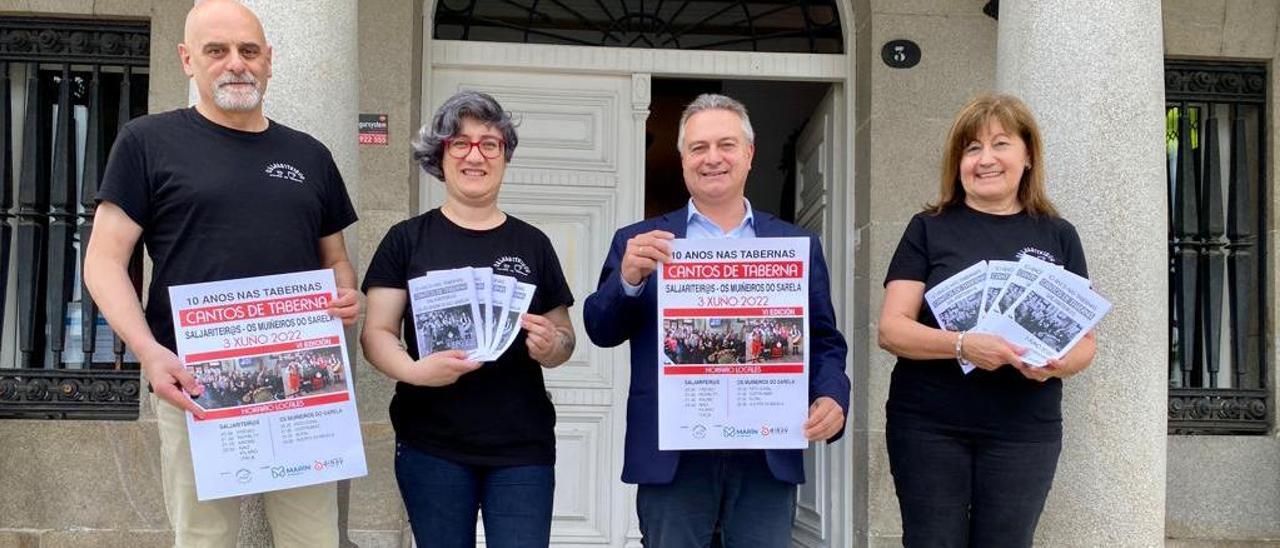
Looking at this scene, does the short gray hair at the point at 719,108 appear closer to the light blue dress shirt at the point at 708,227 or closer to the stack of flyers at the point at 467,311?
the light blue dress shirt at the point at 708,227

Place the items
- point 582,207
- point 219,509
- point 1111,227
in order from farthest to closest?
point 582,207 → point 1111,227 → point 219,509

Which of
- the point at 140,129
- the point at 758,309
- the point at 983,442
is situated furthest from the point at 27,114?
the point at 983,442

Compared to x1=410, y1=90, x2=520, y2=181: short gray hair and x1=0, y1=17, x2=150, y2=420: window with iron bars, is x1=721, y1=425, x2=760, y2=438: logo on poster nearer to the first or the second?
x1=410, y1=90, x2=520, y2=181: short gray hair

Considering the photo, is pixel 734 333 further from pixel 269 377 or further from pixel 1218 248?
pixel 1218 248

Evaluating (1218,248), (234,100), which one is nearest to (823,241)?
(1218,248)

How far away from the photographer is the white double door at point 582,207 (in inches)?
273

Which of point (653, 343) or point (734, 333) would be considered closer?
point (734, 333)

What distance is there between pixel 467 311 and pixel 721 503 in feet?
2.85

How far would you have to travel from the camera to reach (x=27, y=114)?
652 cm

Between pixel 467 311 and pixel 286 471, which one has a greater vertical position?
pixel 467 311

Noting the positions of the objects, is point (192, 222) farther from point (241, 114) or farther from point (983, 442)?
point (983, 442)

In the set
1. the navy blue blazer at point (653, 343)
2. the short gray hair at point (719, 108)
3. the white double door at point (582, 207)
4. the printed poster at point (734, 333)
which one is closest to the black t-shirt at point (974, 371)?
the navy blue blazer at point (653, 343)

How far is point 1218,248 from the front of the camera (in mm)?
6879

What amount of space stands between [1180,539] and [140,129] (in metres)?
5.42
